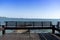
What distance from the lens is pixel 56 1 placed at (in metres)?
10.6

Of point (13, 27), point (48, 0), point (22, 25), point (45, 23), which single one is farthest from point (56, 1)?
point (13, 27)

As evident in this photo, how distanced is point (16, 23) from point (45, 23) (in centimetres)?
284

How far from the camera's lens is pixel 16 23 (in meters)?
9.34

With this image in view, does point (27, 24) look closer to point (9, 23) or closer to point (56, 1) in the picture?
point (9, 23)

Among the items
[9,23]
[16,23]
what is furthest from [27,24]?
[9,23]

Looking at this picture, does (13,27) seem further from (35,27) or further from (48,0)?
(48,0)

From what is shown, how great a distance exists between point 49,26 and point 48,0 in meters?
3.40

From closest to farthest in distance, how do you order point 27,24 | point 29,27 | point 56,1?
point 29,27, point 27,24, point 56,1

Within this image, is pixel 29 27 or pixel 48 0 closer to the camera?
pixel 29 27

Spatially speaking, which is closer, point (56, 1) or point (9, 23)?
point (9, 23)

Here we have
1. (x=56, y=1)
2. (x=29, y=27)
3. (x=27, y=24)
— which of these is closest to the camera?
(x=29, y=27)

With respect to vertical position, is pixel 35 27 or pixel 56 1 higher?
pixel 56 1

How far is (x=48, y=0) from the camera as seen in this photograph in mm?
10938

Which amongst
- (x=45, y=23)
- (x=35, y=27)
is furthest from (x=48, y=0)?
(x=35, y=27)
